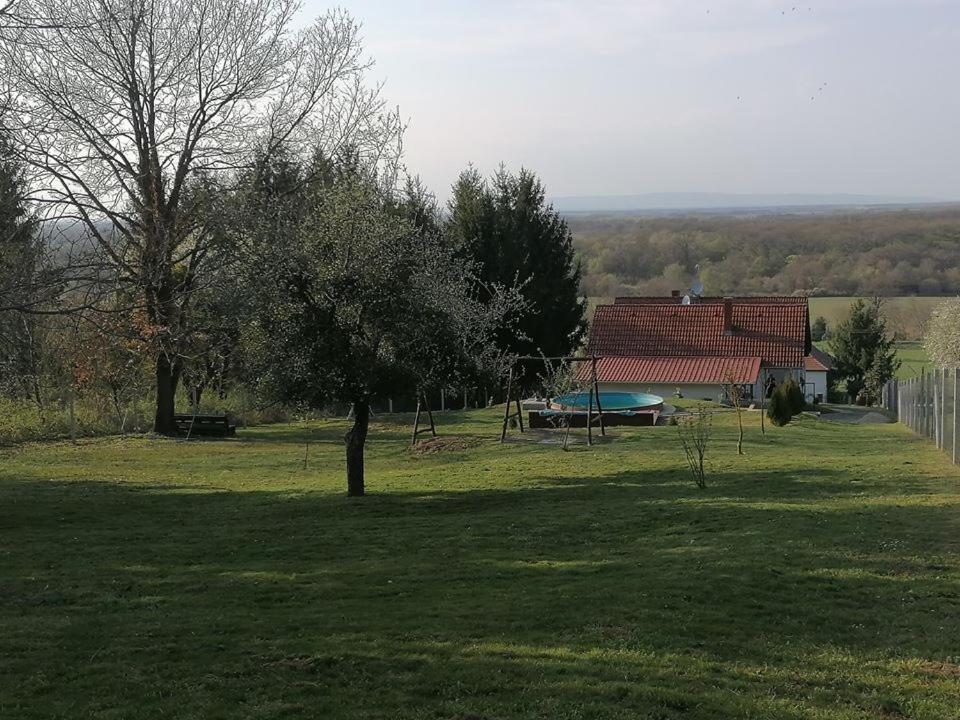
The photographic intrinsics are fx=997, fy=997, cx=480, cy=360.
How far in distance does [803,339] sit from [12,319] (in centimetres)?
3773

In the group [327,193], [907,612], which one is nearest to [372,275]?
[327,193]

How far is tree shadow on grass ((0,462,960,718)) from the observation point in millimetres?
5672

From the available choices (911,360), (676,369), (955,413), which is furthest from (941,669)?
(911,360)

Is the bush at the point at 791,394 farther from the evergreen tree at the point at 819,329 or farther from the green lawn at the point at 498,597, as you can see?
the evergreen tree at the point at 819,329

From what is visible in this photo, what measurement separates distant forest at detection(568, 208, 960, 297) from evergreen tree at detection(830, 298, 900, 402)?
Result: 2612 cm

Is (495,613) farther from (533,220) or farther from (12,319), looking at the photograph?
(533,220)

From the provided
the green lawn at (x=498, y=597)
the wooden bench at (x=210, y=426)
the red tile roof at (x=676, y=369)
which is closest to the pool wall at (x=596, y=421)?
the wooden bench at (x=210, y=426)

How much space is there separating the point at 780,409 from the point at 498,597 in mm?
19523

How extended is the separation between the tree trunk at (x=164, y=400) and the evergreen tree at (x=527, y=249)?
15.8m

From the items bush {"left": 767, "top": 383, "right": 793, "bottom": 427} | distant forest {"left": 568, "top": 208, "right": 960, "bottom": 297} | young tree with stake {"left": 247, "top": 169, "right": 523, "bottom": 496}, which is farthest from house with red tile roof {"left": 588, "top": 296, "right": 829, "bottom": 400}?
distant forest {"left": 568, "top": 208, "right": 960, "bottom": 297}

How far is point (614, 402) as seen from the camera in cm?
3500

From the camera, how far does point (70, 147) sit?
25.6m

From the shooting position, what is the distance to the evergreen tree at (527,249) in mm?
43312

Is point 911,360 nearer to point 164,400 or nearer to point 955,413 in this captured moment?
point 164,400
